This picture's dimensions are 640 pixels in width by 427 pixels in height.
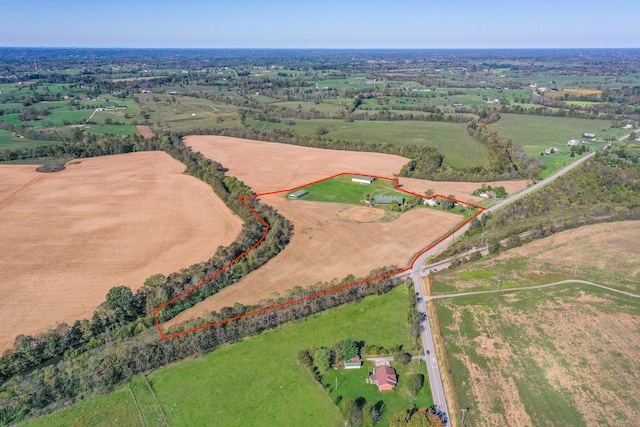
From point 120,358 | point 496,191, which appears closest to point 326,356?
point 120,358

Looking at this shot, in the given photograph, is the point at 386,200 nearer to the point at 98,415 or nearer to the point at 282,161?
the point at 282,161

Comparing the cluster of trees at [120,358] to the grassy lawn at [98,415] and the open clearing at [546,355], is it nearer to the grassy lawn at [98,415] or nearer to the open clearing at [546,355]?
the grassy lawn at [98,415]

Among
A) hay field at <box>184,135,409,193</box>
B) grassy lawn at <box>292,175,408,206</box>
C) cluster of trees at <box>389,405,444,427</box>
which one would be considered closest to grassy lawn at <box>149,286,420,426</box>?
cluster of trees at <box>389,405,444,427</box>

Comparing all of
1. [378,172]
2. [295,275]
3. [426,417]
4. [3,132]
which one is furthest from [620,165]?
[3,132]

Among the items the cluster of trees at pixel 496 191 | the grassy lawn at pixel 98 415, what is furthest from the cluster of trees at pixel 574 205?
the grassy lawn at pixel 98 415

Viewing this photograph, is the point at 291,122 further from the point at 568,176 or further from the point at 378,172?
the point at 568,176

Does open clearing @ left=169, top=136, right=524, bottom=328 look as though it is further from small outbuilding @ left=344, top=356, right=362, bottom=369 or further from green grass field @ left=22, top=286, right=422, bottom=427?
Answer: small outbuilding @ left=344, top=356, right=362, bottom=369
